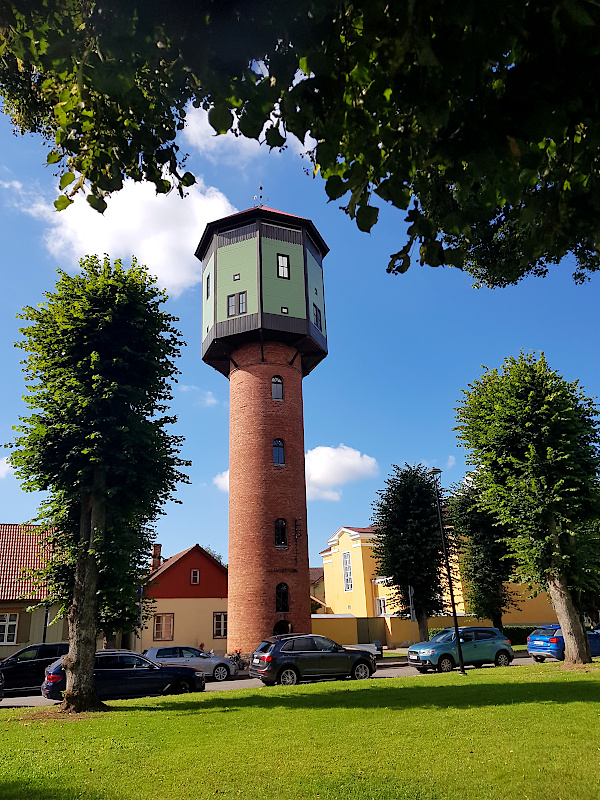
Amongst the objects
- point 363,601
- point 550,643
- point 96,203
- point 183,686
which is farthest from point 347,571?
point 96,203

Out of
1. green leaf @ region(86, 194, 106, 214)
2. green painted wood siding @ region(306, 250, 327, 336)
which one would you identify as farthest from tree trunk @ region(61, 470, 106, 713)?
green painted wood siding @ region(306, 250, 327, 336)

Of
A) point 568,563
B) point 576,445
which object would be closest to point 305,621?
point 568,563

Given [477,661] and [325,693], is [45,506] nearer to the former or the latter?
[325,693]

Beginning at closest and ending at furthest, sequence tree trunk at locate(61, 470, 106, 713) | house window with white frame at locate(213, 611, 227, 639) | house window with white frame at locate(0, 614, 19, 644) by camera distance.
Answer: tree trunk at locate(61, 470, 106, 713) → house window with white frame at locate(0, 614, 19, 644) → house window with white frame at locate(213, 611, 227, 639)

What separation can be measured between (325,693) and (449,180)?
14.4 meters

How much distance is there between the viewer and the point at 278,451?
30.7m

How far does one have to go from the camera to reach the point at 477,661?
2341cm

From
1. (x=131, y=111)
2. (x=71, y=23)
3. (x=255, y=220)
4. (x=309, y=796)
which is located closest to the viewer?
(x=71, y=23)

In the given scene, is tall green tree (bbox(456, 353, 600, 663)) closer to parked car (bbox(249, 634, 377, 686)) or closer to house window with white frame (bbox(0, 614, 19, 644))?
parked car (bbox(249, 634, 377, 686))

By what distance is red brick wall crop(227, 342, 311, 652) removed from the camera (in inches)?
1123

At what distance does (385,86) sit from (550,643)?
26427 millimetres

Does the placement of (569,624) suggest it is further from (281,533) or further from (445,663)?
(281,533)

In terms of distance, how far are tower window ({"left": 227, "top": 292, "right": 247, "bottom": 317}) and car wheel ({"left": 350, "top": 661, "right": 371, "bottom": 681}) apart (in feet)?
60.1

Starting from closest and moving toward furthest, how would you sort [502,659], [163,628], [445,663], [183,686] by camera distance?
[183,686]
[445,663]
[502,659]
[163,628]
